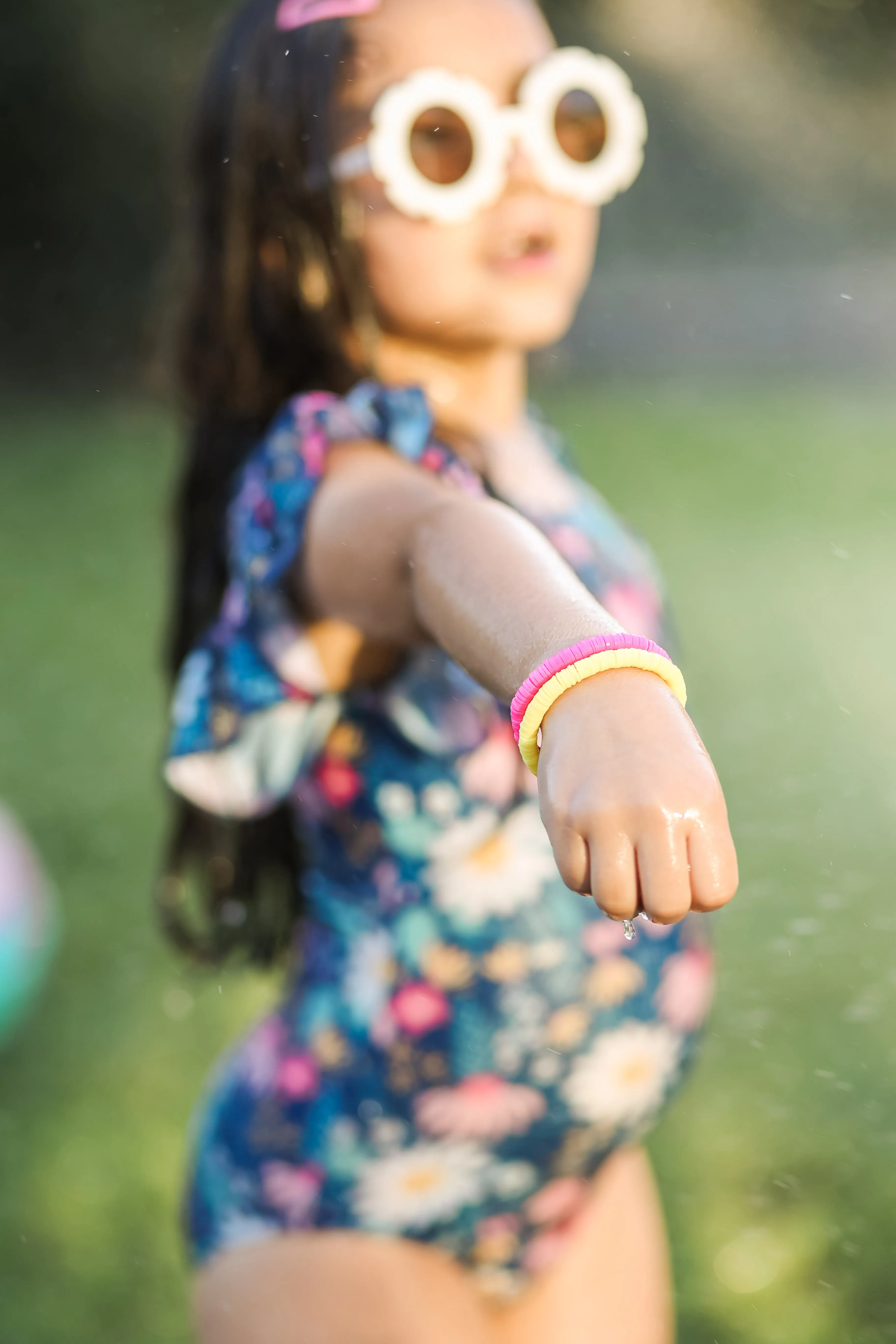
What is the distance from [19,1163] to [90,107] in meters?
2.70

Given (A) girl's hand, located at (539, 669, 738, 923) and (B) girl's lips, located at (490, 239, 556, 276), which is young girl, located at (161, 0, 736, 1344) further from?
(A) girl's hand, located at (539, 669, 738, 923)

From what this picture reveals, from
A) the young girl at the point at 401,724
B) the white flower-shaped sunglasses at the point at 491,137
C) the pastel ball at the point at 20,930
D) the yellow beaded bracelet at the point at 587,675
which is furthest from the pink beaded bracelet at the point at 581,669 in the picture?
the pastel ball at the point at 20,930

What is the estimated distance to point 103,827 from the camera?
6.30ft

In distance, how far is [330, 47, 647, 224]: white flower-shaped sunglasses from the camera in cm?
57

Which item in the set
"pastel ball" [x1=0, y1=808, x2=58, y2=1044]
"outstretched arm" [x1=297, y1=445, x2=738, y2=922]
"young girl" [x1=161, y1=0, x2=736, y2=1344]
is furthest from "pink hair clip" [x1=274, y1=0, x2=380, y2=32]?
"pastel ball" [x1=0, y1=808, x2=58, y2=1044]

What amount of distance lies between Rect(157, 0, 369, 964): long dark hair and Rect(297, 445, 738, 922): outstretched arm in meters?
0.17

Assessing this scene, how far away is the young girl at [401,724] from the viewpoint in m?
0.59

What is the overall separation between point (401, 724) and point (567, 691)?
0.91 feet

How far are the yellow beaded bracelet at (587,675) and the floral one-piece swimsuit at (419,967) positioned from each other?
26cm

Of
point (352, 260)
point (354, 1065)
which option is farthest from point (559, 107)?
point (354, 1065)

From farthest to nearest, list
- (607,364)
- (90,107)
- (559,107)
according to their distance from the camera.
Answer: (90,107), (607,364), (559,107)

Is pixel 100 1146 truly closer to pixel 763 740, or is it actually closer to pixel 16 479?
pixel 763 740

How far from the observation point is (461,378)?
69 cm

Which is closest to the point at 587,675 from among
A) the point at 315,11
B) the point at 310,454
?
the point at 310,454
